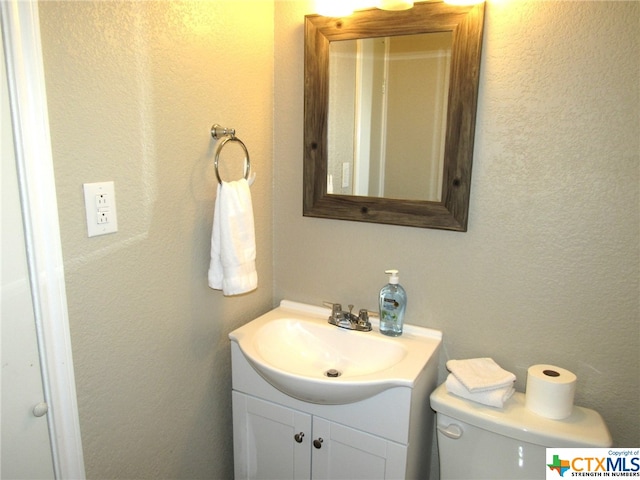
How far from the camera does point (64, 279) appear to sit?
1002 millimetres

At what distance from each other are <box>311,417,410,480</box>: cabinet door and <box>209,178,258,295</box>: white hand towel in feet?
1.61

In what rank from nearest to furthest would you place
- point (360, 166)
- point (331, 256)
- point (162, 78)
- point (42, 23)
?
point (42, 23), point (162, 78), point (360, 166), point (331, 256)

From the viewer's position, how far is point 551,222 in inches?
49.9

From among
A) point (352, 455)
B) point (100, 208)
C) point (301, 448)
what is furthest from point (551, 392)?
point (100, 208)

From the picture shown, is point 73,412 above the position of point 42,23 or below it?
below

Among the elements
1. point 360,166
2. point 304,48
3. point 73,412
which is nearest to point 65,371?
point 73,412

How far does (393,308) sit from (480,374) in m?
0.33

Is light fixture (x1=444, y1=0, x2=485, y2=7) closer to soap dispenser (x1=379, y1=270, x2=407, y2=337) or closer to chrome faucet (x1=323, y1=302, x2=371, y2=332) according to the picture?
soap dispenser (x1=379, y1=270, x2=407, y2=337)

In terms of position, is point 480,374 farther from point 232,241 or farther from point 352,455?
point 232,241

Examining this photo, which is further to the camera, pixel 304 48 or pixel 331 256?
pixel 331 256

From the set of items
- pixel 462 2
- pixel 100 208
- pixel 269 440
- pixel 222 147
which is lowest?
pixel 269 440

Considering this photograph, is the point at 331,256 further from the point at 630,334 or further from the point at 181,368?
the point at 630,334

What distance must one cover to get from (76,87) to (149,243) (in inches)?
16.7

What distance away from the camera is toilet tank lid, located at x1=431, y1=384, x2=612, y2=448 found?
115 centimetres
